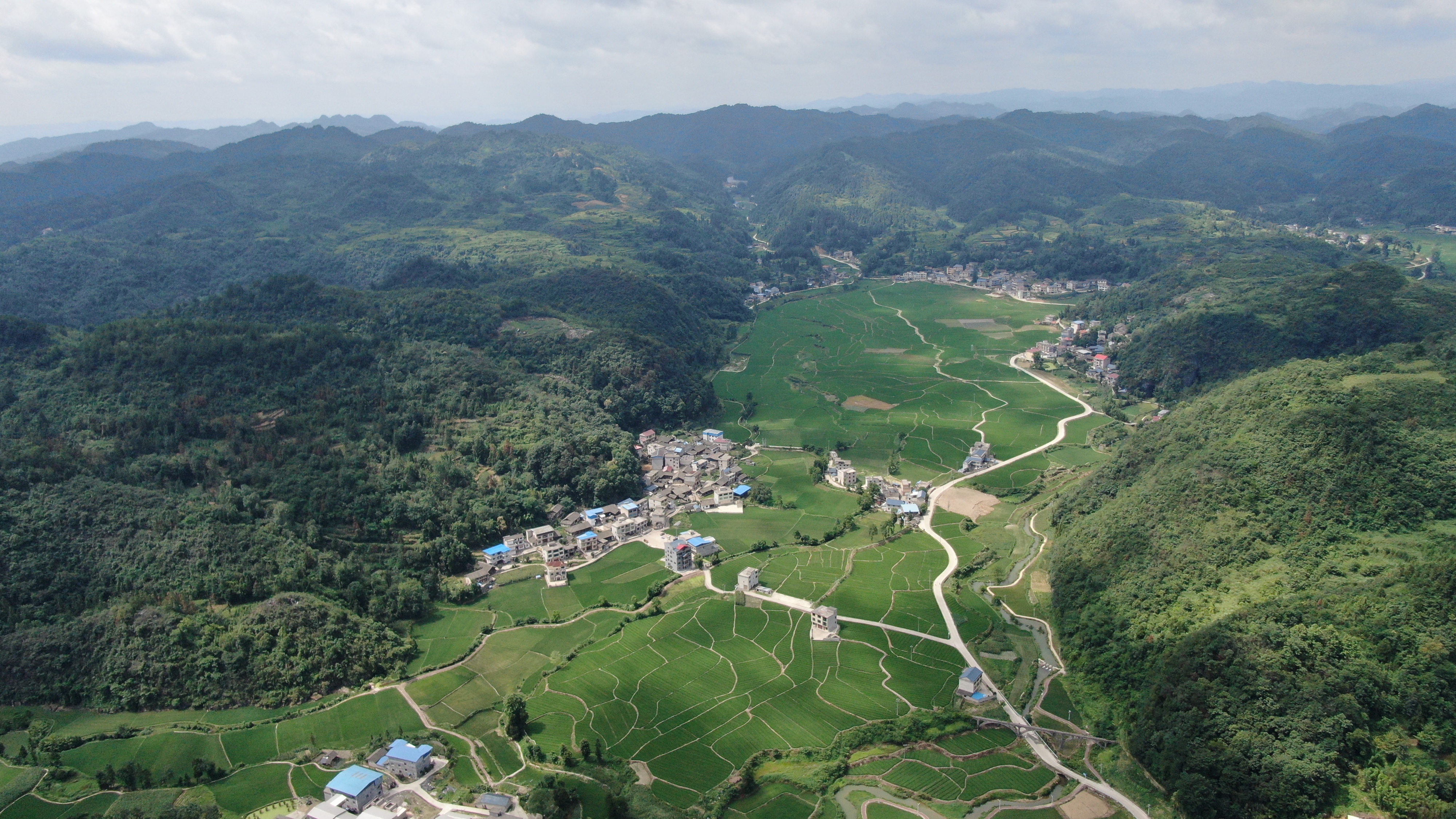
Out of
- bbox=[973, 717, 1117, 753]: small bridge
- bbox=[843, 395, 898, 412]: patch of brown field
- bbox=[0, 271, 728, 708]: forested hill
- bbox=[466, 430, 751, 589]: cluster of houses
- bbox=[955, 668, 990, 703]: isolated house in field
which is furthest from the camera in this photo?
bbox=[843, 395, 898, 412]: patch of brown field

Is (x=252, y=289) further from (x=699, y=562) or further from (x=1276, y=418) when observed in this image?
(x=1276, y=418)

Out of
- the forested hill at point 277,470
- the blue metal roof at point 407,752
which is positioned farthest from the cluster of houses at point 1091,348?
the blue metal roof at point 407,752

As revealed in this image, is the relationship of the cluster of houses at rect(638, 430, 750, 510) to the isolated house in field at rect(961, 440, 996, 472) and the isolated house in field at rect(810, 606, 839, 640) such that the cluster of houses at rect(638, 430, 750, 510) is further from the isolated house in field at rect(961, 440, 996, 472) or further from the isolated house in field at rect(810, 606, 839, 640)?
the isolated house in field at rect(961, 440, 996, 472)

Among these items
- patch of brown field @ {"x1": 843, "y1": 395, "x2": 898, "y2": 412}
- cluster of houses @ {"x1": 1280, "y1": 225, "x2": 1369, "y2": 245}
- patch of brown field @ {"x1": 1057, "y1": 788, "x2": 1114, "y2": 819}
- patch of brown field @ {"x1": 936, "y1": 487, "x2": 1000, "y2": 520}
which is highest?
cluster of houses @ {"x1": 1280, "y1": 225, "x2": 1369, "y2": 245}

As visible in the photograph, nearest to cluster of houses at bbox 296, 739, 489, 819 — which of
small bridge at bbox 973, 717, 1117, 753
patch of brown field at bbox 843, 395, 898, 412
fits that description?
small bridge at bbox 973, 717, 1117, 753

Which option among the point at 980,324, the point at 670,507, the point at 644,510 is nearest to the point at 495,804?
the point at 644,510

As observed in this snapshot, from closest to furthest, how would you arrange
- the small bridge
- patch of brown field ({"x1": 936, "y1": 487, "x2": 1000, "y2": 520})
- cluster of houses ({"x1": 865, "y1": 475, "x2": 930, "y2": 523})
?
the small bridge < cluster of houses ({"x1": 865, "y1": 475, "x2": 930, "y2": 523}) < patch of brown field ({"x1": 936, "y1": 487, "x2": 1000, "y2": 520})

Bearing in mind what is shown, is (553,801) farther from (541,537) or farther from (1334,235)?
(1334,235)
